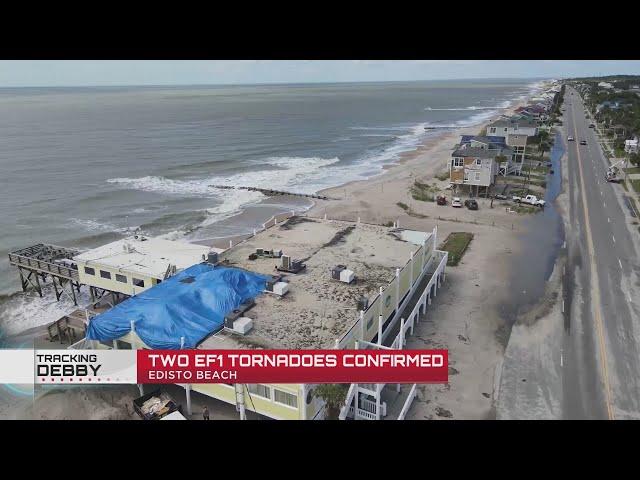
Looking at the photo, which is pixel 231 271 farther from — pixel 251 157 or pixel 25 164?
pixel 25 164

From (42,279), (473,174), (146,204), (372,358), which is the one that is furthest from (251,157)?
(372,358)

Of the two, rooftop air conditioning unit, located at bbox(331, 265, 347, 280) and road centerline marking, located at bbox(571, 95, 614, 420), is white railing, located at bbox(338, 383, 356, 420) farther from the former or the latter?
road centerline marking, located at bbox(571, 95, 614, 420)

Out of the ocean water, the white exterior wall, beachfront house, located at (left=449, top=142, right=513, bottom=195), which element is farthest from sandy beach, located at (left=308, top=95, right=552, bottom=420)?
the white exterior wall

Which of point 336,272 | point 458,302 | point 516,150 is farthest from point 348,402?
point 516,150

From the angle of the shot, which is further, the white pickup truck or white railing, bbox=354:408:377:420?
the white pickup truck

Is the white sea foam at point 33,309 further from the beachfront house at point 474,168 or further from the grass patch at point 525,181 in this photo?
the grass patch at point 525,181

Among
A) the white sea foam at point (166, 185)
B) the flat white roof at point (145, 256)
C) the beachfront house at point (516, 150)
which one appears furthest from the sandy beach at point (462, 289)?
the white sea foam at point (166, 185)
